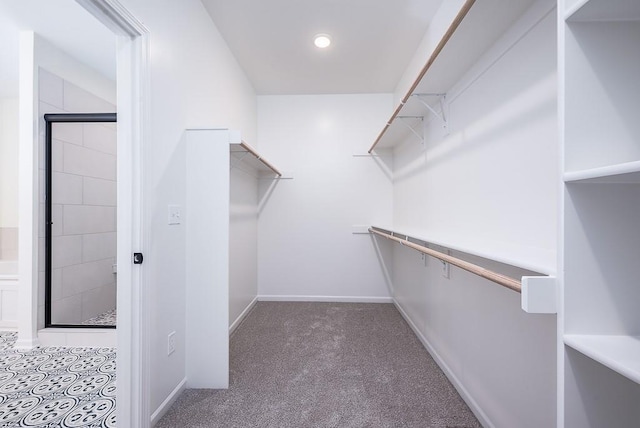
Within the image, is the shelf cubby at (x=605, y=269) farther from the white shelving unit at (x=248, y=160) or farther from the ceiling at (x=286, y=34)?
the ceiling at (x=286, y=34)

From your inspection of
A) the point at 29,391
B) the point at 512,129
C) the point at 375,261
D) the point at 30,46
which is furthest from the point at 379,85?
the point at 29,391

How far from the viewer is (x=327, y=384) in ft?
5.76

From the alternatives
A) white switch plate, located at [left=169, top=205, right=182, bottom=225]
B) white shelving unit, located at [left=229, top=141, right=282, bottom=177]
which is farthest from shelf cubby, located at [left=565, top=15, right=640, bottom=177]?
white switch plate, located at [left=169, top=205, right=182, bottom=225]

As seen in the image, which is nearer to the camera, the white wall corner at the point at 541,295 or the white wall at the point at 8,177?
the white wall corner at the point at 541,295

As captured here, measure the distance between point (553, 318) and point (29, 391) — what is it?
8.86 feet

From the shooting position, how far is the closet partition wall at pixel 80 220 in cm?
231

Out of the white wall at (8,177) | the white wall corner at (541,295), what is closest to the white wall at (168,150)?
the white wall corner at (541,295)

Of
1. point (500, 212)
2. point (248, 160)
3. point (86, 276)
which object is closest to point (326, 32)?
point (248, 160)

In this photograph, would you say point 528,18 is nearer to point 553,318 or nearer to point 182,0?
point 553,318

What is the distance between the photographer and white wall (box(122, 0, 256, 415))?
4.63 feet

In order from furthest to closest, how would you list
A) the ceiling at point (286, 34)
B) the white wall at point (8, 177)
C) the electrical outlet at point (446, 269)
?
1. the white wall at point (8, 177)
2. the ceiling at point (286, 34)
3. the electrical outlet at point (446, 269)

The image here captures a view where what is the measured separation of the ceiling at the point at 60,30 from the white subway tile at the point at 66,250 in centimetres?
158

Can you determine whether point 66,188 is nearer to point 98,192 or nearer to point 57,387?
point 98,192

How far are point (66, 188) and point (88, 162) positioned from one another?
303 mm
